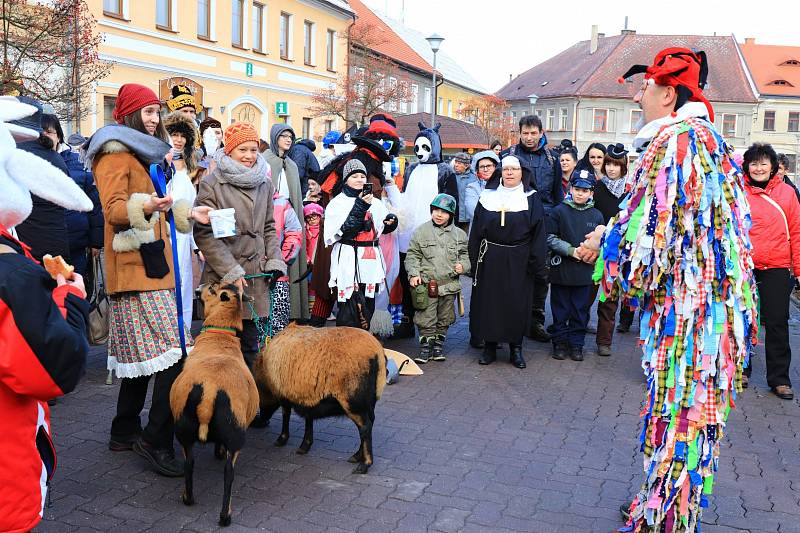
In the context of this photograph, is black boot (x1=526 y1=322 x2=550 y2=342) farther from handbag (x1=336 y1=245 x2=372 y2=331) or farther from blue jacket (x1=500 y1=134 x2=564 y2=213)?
handbag (x1=336 y1=245 x2=372 y2=331)

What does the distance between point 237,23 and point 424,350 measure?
70.8 feet

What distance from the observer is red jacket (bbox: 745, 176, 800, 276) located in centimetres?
695

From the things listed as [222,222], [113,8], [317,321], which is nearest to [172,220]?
[222,222]

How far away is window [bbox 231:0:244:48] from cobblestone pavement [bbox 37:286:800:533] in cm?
2134

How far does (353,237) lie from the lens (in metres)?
7.21

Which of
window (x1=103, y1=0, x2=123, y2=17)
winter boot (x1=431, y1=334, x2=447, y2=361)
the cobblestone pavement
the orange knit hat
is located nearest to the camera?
the cobblestone pavement

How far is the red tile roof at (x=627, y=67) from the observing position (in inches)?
2509

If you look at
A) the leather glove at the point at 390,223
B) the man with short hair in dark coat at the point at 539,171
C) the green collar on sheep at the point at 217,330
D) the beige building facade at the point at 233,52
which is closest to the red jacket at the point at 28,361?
the green collar on sheep at the point at 217,330

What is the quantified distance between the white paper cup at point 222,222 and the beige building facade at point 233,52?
1207 centimetres

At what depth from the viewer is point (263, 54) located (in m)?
27.8

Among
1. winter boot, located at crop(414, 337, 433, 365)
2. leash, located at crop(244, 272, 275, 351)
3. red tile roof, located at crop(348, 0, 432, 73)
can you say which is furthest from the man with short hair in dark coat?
red tile roof, located at crop(348, 0, 432, 73)

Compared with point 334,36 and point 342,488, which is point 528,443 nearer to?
point 342,488

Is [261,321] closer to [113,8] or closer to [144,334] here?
[144,334]

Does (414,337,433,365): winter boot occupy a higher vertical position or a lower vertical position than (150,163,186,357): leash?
lower
